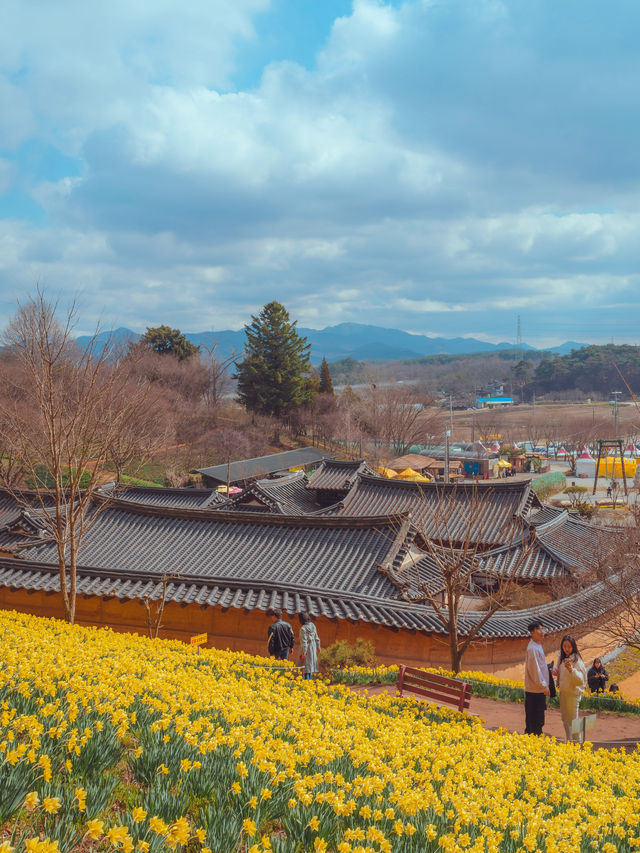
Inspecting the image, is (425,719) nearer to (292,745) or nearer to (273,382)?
(292,745)

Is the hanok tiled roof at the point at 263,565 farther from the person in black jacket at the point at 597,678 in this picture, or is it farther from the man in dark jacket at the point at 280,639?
the man in dark jacket at the point at 280,639

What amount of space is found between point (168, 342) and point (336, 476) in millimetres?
43593

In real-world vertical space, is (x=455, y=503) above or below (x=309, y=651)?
above

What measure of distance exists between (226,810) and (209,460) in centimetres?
5154

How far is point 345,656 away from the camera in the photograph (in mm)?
13500

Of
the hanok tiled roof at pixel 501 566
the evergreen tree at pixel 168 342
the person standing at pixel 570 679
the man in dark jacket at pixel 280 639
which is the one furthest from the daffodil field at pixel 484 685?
the evergreen tree at pixel 168 342

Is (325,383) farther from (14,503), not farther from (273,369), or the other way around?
(14,503)

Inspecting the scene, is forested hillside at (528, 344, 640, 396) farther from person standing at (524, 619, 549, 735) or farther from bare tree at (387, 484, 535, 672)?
person standing at (524, 619, 549, 735)

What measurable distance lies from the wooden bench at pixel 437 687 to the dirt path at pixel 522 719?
0.45 metres

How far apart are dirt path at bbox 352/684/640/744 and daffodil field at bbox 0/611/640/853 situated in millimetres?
3265

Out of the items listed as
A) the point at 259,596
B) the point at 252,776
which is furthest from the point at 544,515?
the point at 252,776

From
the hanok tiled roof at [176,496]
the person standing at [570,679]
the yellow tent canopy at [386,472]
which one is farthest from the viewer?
the yellow tent canopy at [386,472]

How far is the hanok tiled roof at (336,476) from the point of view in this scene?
107 feet

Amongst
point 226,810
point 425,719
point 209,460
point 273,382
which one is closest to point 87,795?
point 226,810
